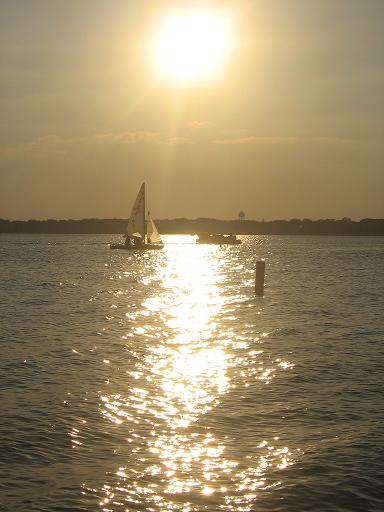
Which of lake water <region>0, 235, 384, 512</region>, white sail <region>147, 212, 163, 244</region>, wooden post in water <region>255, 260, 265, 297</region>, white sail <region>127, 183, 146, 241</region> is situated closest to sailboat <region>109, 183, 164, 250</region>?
white sail <region>127, 183, 146, 241</region>

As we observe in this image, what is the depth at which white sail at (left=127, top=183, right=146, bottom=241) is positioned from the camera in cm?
11750

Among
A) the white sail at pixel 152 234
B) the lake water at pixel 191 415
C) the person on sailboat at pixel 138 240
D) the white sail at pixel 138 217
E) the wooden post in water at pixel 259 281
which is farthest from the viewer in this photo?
the white sail at pixel 152 234

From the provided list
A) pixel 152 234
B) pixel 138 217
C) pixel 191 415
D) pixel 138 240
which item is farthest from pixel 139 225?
pixel 191 415

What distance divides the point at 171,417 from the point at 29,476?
4403mm

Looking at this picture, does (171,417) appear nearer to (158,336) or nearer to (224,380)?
(224,380)

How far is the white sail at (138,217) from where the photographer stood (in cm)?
11750

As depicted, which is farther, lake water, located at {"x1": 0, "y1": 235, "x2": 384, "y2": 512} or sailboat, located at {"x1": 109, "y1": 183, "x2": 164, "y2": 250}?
sailboat, located at {"x1": 109, "y1": 183, "x2": 164, "y2": 250}

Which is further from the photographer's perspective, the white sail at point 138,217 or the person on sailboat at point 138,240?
the person on sailboat at point 138,240

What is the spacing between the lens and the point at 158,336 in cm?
2859

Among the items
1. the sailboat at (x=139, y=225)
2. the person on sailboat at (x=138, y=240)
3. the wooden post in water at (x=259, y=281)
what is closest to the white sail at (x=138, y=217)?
the sailboat at (x=139, y=225)

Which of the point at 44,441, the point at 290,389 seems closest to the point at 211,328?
the point at 290,389

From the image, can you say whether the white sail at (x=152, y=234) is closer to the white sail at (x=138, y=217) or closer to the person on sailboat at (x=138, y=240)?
the person on sailboat at (x=138, y=240)

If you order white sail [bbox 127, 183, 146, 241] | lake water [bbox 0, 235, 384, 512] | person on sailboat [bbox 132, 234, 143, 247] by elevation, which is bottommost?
lake water [bbox 0, 235, 384, 512]

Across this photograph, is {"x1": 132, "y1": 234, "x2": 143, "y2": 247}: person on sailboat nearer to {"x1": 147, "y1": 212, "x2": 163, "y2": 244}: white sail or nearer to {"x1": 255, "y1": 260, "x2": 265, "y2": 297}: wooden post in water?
{"x1": 147, "y1": 212, "x2": 163, "y2": 244}: white sail
